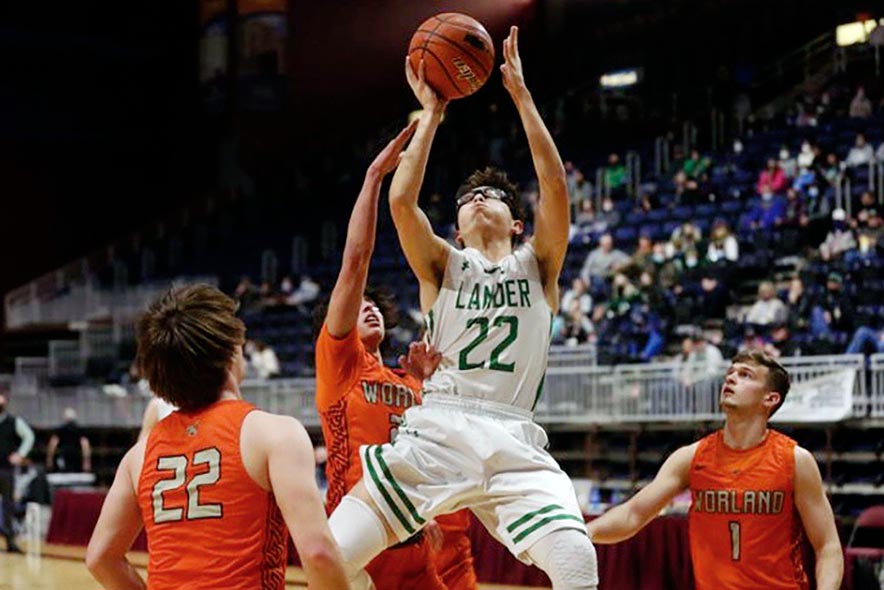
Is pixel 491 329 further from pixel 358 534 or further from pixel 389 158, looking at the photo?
pixel 358 534

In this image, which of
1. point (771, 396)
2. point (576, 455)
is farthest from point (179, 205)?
point (771, 396)

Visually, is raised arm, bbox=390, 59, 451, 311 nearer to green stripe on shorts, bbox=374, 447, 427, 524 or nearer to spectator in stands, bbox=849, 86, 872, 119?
green stripe on shorts, bbox=374, 447, 427, 524

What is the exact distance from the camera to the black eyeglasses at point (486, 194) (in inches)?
204

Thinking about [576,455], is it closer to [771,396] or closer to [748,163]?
[748,163]

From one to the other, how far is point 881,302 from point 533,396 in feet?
34.6

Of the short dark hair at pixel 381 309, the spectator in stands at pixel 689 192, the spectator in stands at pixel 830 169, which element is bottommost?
the short dark hair at pixel 381 309

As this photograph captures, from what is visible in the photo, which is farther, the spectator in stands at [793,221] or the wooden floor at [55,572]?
the spectator in stands at [793,221]

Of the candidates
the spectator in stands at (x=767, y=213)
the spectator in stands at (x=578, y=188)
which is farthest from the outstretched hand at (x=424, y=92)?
the spectator in stands at (x=578, y=188)

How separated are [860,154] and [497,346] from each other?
14135 millimetres

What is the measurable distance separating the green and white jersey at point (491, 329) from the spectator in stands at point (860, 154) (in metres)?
13.6

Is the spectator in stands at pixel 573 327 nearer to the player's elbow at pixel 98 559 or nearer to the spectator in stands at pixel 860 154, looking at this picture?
the spectator in stands at pixel 860 154

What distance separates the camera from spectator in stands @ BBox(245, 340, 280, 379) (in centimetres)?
1867

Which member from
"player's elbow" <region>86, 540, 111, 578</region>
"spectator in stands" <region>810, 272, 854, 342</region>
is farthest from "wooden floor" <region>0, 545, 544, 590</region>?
"player's elbow" <region>86, 540, 111, 578</region>

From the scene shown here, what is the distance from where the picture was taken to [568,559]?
4.62 m
